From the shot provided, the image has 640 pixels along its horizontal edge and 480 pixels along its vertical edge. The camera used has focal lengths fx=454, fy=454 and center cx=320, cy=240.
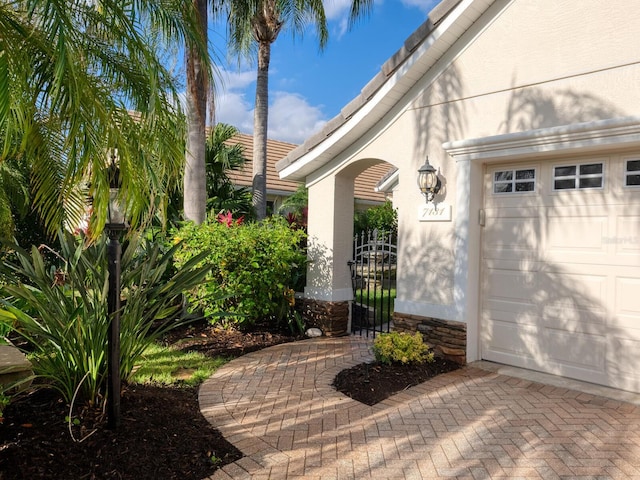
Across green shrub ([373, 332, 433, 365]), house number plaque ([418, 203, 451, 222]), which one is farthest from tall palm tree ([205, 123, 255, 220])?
green shrub ([373, 332, 433, 365])

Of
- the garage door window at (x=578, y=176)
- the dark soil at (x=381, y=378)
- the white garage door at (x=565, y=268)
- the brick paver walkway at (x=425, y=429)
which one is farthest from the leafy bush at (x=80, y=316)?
the garage door window at (x=578, y=176)

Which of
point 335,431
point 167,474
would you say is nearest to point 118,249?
point 167,474

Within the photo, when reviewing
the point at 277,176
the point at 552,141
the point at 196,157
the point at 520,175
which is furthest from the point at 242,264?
the point at 277,176

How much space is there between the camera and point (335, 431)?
13.1 ft

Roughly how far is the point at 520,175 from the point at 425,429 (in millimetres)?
3323

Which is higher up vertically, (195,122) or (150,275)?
(195,122)

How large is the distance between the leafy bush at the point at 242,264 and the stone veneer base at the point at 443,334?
7.05ft

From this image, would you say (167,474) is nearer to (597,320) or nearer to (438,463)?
(438,463)

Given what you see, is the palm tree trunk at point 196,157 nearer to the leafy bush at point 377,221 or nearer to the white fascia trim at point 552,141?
the white fascia trim at point 552,141

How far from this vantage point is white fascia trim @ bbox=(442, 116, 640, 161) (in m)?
4.57

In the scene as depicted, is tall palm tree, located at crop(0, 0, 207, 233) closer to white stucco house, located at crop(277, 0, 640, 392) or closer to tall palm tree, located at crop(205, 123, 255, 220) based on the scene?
white stucco house, located at crop(277, 0, 640, 392)

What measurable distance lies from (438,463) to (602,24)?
466cm

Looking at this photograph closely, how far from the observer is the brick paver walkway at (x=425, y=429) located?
3.36 meters

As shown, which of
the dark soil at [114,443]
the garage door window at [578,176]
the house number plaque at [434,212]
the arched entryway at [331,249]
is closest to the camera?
the dark soil at [114,443]
